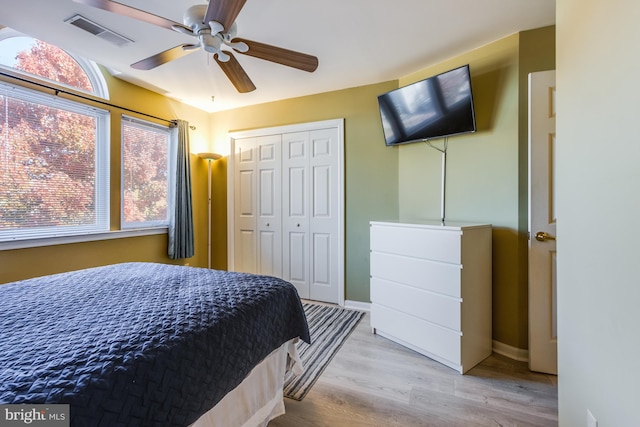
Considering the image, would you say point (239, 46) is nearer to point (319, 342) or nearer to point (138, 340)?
point (138, 340)

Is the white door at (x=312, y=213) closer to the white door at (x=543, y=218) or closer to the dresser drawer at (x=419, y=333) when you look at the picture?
the dresser drawer at (x=419, y=333)

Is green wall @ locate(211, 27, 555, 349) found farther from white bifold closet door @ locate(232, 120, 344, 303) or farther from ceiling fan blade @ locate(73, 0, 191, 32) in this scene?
ceiling fan blade @ locate(73, 0, 191, 32)

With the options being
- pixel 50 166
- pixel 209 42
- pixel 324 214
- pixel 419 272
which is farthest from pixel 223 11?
pixel 324 214

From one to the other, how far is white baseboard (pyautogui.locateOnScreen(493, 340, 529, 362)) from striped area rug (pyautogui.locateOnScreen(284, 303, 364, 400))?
3.90 feet

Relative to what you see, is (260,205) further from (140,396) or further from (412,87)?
(140,396)

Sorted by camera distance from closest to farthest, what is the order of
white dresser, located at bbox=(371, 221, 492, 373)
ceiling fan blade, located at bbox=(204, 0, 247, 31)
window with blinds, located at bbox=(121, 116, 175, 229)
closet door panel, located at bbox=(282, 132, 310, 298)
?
ceiling fan blade, located at bbox=(204, 0, 247, 31), white dresser, located at bbox=(371, 221, 492, 373), window with blinds, located at bbox=(121, 116, 175, 229), closet door panel, located at bbox=(282, 132, 310, 298)

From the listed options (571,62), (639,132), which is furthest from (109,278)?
(571,62)

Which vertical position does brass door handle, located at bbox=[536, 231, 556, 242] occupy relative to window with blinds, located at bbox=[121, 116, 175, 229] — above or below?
below

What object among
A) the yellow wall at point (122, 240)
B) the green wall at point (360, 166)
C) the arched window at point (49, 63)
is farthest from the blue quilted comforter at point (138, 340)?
the arched window at point (49, 63)

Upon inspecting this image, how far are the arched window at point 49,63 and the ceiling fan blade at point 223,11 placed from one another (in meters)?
1.98

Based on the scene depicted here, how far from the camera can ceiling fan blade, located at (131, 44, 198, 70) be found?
1.70 meters

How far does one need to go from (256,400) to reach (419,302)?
53.3 inches

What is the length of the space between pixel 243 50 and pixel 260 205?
2.22 m

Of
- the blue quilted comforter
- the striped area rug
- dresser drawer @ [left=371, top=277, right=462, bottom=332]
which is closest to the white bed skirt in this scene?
the blue quilted comforter
